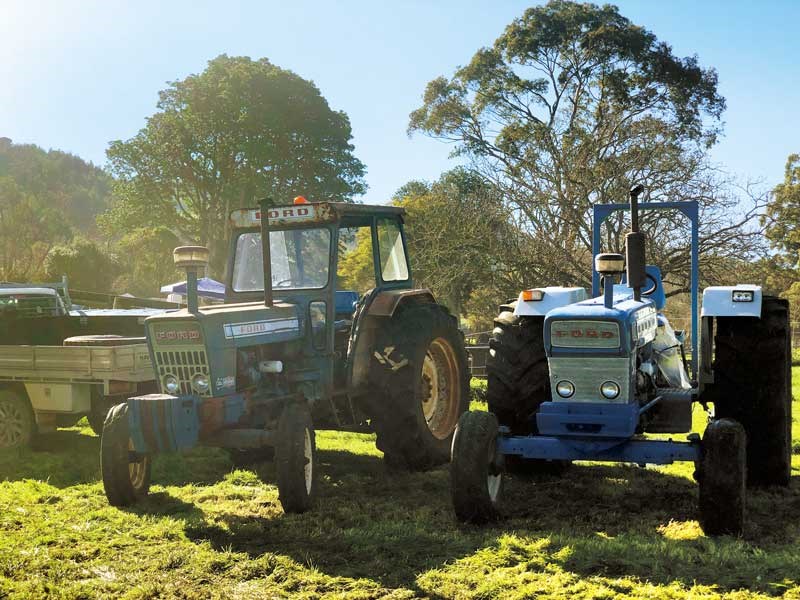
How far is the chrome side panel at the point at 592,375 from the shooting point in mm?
5043

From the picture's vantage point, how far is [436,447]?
23.1 feet

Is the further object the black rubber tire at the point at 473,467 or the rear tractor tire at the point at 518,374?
the rear tractor tire at the point at 518,374

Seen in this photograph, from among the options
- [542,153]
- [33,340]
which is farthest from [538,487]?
[542,153]

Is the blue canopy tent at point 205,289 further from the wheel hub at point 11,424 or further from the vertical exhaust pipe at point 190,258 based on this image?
the vertical exhaust pipe at point 190,258

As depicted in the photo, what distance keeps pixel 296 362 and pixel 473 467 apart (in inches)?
83.3

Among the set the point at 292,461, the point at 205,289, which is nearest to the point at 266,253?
the point at 292,461

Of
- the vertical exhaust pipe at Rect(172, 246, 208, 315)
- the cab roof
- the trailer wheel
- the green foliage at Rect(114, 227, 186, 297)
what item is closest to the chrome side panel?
the vertical exhaust pipe at Rect(172, 246, 208, 315)

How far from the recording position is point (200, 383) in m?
5.76

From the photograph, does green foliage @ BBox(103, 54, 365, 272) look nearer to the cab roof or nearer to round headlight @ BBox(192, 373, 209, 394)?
the cab roof

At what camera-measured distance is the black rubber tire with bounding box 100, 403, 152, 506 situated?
18.3 feet

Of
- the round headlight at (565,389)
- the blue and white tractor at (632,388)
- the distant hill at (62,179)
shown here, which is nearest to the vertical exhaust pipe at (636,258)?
the blue and white tractor at (632,388)

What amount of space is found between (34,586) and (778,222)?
56.6 feet

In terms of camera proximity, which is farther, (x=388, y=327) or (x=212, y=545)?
(x=388, y=327)

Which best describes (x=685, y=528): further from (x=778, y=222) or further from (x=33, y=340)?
(x=778, y=222)
